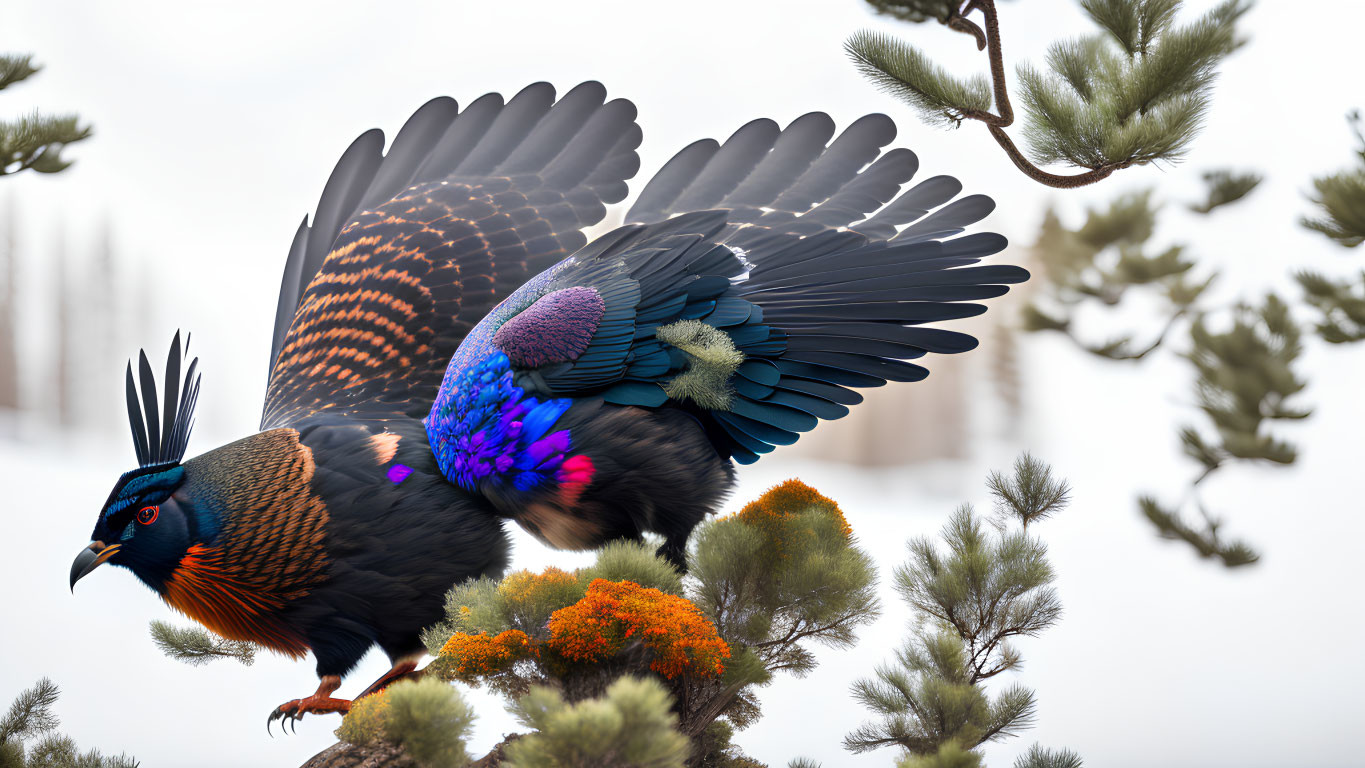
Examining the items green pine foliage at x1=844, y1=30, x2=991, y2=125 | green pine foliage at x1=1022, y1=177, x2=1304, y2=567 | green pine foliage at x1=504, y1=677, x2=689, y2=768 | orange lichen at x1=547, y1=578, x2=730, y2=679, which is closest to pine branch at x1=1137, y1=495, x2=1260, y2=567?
green pine foliage at x1=1022, y1=177, x2=1304, y2=567

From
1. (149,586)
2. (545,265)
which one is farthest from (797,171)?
(149,586)

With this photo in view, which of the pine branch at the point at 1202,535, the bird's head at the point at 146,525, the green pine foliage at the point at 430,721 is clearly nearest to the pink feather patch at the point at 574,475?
the green pine foliage at the point at 430,721

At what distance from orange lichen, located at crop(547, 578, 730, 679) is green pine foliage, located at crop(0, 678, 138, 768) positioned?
117 cm

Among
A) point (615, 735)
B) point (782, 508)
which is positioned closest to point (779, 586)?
point (782, 508)

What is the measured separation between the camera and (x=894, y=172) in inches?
88.4

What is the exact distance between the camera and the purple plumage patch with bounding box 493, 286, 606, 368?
1943 mm

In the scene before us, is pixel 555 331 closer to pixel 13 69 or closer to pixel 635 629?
pixel 635 629

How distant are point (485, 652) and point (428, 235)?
0.95 m

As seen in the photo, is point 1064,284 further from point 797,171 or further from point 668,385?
point 668,385

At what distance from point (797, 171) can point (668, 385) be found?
58 centimetres

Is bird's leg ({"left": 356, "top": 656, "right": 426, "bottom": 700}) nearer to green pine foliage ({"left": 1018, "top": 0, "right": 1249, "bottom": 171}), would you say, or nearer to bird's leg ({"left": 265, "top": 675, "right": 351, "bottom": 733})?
bird's leg ({"left": 265, "top": 675, "right": 351, "bottom": 733})

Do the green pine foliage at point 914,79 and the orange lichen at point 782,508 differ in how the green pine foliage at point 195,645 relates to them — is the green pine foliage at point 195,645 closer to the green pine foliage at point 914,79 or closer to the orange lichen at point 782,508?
the orange lichen at point 782,508

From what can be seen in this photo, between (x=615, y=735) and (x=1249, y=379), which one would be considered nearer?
(x=615, y=735)

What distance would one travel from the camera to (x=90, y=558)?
198 centimetres
